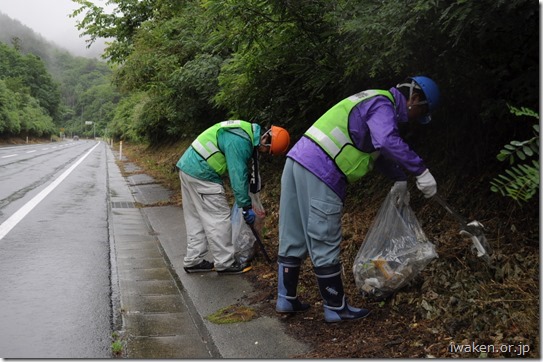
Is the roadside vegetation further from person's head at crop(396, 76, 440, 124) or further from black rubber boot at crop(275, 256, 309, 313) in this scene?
person's head at crop(396, 76, 440, 124)

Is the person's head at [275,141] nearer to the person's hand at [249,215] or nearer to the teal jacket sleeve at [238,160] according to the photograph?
the teal jacket sleeve at [238,160]

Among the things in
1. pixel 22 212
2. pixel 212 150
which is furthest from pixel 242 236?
pixel 22 212

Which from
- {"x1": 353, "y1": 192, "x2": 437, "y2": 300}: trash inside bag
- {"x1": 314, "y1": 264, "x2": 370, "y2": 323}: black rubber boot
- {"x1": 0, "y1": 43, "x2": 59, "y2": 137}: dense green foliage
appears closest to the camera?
{"x1": 314, "y1": 264, "x2": 370, "y2": 323}: black rubber boot

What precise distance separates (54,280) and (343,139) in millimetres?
3294

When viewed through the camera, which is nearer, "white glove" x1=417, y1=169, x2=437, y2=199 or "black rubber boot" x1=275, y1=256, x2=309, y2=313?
"white glove" x1=417, y1=169, x2=437, y2=199

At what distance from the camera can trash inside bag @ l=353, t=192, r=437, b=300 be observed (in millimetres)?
3805

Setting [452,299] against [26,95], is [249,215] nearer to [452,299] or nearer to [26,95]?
[452,299]

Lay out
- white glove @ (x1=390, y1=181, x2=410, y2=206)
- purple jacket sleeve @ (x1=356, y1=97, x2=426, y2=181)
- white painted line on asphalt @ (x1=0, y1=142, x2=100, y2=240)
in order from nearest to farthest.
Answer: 1. purple jacket sleeve @ (x1=356, y1=97, x2=426, y2=181)
2. white glove @ (x1=390, y1=181, x2=410, y2=206)
3. white painted line on asphalt @ (x1=0, y1=142, x2=100, y2=240)

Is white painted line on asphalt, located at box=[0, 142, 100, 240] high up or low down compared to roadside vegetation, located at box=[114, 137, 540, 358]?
down

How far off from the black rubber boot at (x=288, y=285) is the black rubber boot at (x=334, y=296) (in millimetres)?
272

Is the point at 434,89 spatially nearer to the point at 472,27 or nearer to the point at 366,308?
the point at 472,27

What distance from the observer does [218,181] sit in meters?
5.25

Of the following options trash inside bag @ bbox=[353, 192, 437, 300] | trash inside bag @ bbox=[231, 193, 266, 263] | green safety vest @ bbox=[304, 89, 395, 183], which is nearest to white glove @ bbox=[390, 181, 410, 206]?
trash inside bag @ bbox=[353, 192, 437, 300]

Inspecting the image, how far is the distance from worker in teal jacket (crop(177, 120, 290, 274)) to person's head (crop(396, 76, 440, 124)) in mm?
1410
